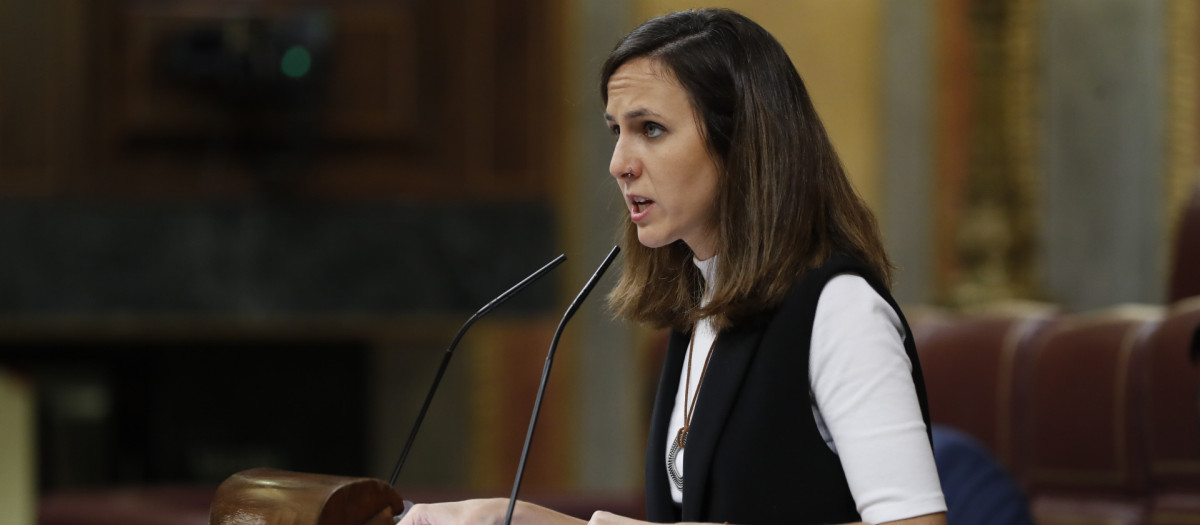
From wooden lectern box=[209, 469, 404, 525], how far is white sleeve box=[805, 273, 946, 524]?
0.38 metres

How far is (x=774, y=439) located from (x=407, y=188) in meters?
4.02

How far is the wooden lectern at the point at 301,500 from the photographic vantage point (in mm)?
1134

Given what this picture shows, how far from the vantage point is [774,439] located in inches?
47.3

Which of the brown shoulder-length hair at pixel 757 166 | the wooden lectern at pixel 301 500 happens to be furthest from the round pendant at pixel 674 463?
the wooden lectern at pixel 301 500

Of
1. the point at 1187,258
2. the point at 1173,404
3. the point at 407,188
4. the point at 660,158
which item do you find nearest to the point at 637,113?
the point at 660,158

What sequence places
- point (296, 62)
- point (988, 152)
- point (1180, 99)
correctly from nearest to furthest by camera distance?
point (1180, 99), point (988, 152), point (296, 62)

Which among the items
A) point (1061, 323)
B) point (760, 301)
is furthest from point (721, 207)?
point (1061, 323)

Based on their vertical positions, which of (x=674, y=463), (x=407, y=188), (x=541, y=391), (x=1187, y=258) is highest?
(x=541, y=391)

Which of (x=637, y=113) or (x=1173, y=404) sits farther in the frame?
(x=1173, y=404)

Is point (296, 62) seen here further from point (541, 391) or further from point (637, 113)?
point (541, 391)

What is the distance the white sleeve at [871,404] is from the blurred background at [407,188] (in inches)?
137

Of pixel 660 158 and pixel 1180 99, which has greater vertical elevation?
pixel 660 158

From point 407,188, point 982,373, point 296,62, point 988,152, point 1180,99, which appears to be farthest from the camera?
point 407,188

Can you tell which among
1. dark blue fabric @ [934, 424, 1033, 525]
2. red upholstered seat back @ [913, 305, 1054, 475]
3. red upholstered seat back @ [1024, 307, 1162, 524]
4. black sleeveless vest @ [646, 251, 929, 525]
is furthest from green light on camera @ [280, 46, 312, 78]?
black sleeveless vest @ [646, 251, 929, 525]
